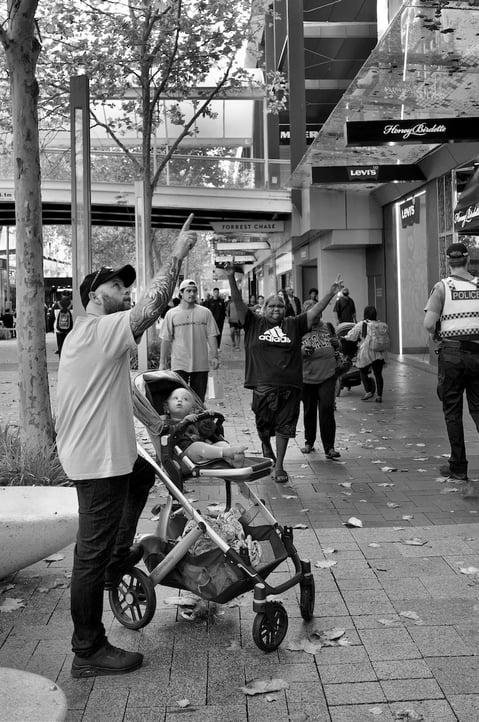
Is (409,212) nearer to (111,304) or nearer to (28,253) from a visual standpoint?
(28,253)

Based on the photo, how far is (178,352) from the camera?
31.3ft

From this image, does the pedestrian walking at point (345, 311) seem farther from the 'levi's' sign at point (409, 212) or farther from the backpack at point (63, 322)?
the backpack at point (63, 322)

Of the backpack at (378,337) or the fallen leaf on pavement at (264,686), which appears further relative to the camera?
the backpack at (378,337)

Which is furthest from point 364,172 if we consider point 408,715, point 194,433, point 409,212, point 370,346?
point 408,715

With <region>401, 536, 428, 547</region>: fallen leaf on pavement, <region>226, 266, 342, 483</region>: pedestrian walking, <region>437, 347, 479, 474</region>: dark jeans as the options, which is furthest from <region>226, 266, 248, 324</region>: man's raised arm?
<region>401, 536, 428, 547</region>: fallen leaf on pavement

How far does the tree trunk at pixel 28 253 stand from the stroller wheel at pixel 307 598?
3.54 metres

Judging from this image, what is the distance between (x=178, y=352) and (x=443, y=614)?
5.56 metres

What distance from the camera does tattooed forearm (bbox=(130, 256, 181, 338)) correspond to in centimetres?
351

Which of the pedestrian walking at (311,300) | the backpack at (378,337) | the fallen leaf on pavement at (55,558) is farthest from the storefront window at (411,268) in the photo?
the fallen leaf on pavement at (55,558)

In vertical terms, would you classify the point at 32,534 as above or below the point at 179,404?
below

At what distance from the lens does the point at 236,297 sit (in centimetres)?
736

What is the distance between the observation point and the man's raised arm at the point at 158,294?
11.5ft

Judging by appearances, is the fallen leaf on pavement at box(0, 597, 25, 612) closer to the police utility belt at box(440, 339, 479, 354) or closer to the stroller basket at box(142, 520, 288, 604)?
the stroller basket at box(142, 520, 288, 604)

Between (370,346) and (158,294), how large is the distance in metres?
9.69
